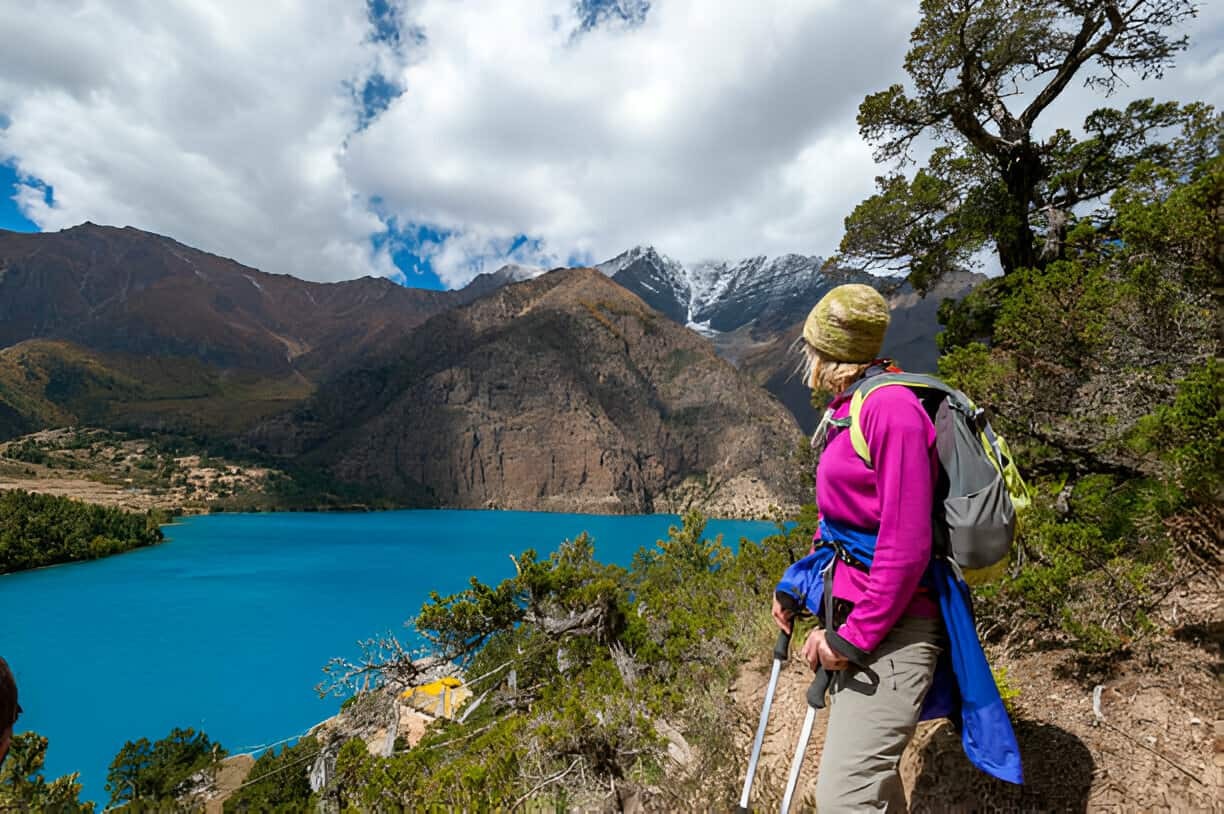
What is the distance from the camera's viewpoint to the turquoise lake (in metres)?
23.2

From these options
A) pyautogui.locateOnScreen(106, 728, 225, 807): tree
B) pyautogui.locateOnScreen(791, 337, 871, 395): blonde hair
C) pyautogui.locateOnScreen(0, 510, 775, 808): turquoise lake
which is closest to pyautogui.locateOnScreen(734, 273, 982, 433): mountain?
pyautogui.locateOnScreen(0, 510, 775, 808): turquoise lake

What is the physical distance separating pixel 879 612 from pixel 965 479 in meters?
0.34

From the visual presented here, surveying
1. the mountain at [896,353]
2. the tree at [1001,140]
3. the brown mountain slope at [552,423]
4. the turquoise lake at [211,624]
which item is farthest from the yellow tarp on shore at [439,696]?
the mountain at [896,353]

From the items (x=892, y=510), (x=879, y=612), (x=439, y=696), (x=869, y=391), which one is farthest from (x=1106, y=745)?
(x=439, y=696)

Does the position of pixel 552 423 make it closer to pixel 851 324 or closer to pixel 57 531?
pixel 57 531

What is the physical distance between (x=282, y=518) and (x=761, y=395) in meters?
95.1

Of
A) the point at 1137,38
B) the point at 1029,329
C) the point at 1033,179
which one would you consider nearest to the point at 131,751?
the point at 1029,329

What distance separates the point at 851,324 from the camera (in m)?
1.53

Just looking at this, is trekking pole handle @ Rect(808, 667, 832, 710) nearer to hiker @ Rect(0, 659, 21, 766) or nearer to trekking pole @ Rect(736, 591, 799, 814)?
trekking pole @ Rect(736, 591, 799, 814)

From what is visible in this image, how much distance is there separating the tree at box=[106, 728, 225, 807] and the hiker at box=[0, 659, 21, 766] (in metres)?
15.6

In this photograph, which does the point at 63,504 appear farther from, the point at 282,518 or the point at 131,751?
the point at 131,751

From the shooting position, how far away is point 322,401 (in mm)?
129750

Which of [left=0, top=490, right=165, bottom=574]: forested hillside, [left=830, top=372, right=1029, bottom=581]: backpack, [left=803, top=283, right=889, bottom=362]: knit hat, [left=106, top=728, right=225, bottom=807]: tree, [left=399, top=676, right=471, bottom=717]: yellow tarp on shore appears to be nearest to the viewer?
[left=830, top=372, right=1029, bottom=581]: backpack

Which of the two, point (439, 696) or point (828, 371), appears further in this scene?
point (439, 696)
